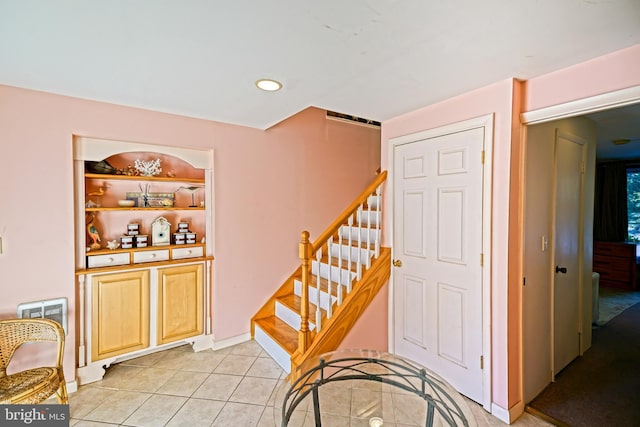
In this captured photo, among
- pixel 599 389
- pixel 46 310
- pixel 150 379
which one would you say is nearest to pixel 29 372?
pixel 46 310

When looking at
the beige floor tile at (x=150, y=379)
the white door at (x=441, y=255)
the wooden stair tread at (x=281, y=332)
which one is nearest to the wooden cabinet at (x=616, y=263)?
the white door at (x=441, y=255)

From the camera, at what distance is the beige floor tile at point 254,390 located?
2.14 metres

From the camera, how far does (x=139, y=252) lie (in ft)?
8.38

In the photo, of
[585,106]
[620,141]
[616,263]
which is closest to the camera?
[585,106]

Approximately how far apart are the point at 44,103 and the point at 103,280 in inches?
55.9

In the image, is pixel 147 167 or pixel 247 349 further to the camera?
pixel 247 349

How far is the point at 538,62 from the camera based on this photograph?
5.41ft

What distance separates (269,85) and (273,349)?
7.55 ft

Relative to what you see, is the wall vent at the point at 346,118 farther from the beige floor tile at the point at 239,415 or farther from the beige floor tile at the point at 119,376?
the beige floor tile at the point at 119,376

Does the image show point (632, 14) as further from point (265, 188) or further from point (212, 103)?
point (265, 188)

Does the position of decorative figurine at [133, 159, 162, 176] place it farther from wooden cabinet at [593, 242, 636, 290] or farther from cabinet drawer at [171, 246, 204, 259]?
wooden cabinet at [593, 242, 636, 290]

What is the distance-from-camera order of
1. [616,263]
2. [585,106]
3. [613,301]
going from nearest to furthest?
1. [585,106]
2. [613,301]
3. [616,263]

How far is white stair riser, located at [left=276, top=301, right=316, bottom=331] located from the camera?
2.73m

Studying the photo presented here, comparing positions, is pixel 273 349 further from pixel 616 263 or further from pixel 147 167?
pixel 616 263
